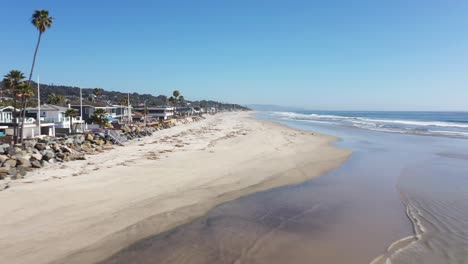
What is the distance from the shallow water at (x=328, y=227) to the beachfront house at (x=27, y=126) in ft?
89.1

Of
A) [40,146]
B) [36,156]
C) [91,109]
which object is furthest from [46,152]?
[91,109]

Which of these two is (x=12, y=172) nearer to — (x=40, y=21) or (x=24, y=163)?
(x=24, y=163)

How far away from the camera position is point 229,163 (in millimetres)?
19922

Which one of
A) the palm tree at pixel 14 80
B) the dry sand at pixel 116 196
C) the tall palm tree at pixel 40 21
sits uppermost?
the tall palm tree at pixel 40 21

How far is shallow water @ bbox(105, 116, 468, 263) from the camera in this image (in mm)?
7578

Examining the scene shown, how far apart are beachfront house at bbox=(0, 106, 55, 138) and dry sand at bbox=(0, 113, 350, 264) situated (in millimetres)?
13365

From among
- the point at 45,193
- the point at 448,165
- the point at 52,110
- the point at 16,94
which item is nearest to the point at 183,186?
the point at 45,193

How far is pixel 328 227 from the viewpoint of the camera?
9539 millimetres

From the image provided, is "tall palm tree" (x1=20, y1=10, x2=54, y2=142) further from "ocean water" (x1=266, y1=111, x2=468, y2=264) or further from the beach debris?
"ocean water" (x1=266, y1=111, x2=468, y2=264)

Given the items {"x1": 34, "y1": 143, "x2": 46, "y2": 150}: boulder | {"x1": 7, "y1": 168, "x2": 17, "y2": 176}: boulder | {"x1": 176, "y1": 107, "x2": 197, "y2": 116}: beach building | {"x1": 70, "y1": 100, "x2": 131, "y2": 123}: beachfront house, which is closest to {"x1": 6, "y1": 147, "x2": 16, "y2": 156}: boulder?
{"x1": 34, "y1": 143, "x2": 46, "y2": 150}: boulder

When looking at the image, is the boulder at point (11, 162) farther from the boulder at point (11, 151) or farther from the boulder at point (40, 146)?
the boulder at point (40, 146)

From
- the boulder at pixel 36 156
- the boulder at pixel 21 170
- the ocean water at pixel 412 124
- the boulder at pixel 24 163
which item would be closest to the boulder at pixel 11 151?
the boulder at pixel 36 156

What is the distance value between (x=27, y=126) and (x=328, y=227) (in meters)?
32.0

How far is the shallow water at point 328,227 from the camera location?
7578mm
